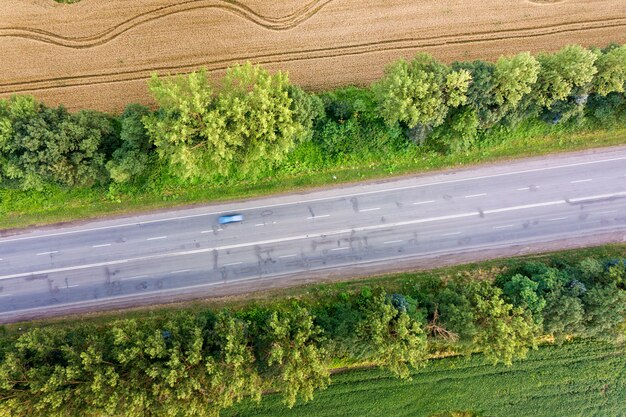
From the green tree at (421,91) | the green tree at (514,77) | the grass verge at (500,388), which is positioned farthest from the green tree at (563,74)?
the grass verge at (500,388)

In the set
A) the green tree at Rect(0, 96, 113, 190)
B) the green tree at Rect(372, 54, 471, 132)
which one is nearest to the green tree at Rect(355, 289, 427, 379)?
the green tree at Rect(372, 54, 471, 132)

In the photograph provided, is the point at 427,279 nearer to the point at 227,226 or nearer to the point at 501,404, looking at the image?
the point at 501,404

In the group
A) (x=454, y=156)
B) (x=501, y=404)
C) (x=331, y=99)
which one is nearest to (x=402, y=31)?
(x=331, y=99)

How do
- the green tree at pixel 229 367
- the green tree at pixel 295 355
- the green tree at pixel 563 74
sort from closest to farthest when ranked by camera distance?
1. the green tree at pixel 229 367
2. the green tree at pixel 295 355
3. the green tree at pixel 563 74

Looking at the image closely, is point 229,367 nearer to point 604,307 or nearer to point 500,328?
point 500,328

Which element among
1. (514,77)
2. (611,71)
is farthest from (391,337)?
(611,71)

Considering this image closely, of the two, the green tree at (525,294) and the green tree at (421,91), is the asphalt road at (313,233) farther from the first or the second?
the green tree at (421,91)
